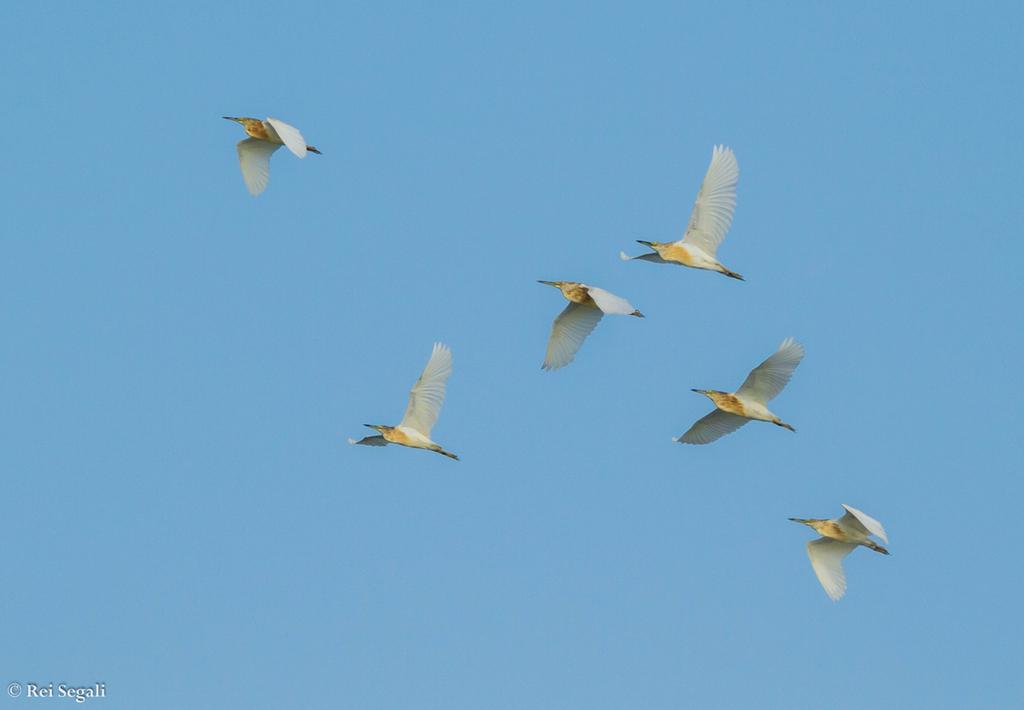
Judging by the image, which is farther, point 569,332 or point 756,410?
point 569,332

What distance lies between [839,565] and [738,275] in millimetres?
7180

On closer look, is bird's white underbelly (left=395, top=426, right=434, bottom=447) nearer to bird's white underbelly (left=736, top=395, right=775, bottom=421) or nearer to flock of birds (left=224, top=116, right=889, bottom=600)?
flock of birds (left=224, top=116, right=889, bottom=600)

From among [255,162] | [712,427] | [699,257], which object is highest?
[699,257]

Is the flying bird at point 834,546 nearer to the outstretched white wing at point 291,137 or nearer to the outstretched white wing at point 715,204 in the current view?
the outstretched white wing at point 715,204

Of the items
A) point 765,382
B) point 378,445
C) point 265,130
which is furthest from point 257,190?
point 765,382

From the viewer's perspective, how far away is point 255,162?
1719 inches

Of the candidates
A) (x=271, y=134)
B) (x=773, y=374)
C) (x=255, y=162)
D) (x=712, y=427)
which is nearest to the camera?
(x=773, y=374)

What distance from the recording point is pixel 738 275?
124ft

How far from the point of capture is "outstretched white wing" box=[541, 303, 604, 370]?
39062 millimetres

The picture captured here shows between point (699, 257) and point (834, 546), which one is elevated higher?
point (699, 257)

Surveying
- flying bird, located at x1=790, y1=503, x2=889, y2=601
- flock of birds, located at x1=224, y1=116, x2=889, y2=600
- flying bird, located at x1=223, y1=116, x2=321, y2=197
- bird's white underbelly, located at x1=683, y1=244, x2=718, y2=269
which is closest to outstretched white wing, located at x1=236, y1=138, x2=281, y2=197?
flying bird, located at x1=223, y1=116, x2=321, y2=197

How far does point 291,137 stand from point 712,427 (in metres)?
12.0

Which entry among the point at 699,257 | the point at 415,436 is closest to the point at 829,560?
the point at 699,257

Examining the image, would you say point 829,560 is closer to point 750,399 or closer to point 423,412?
point 750,399
